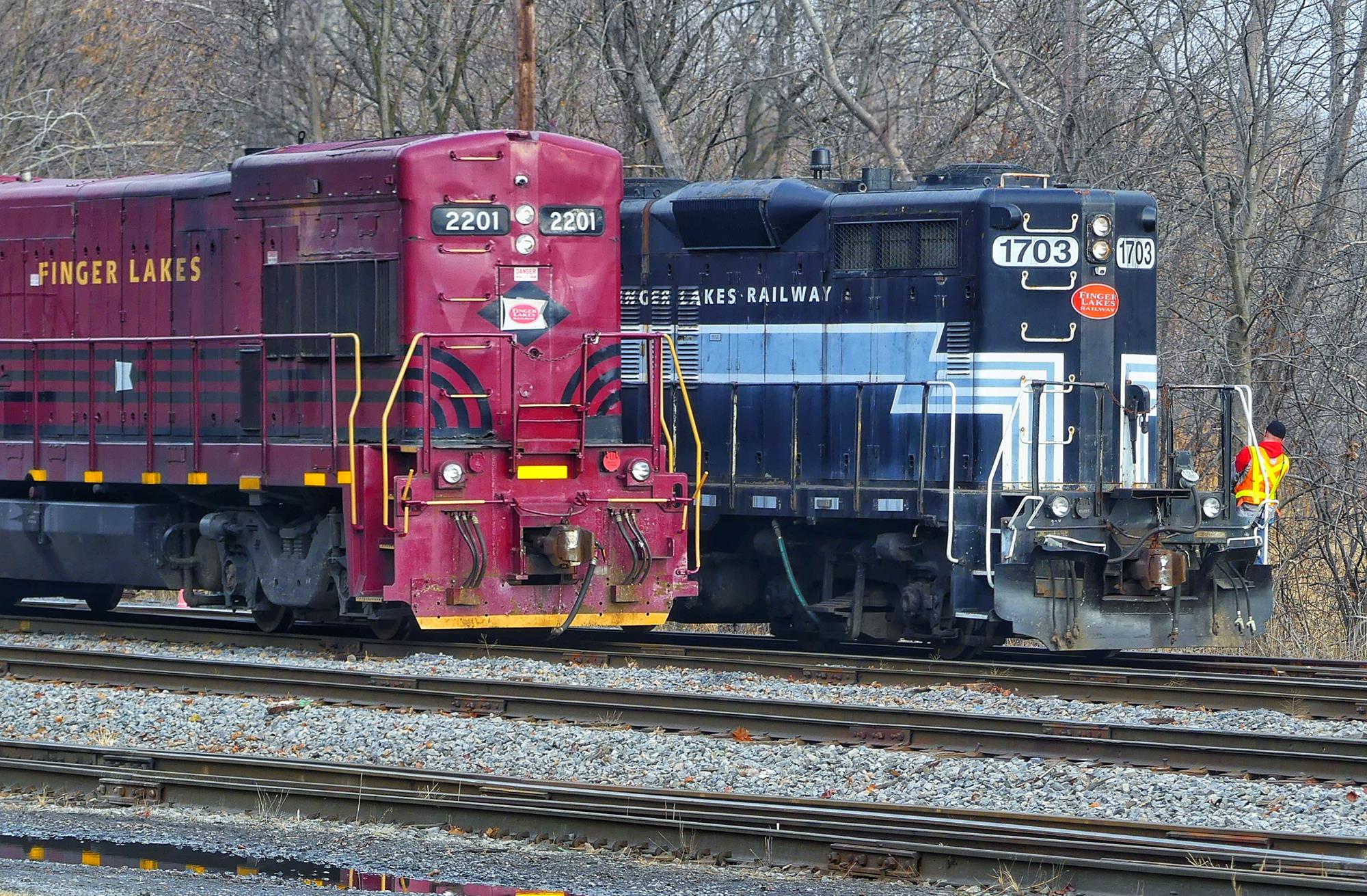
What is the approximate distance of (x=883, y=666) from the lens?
469 inches

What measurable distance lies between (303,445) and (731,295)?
3.45 m

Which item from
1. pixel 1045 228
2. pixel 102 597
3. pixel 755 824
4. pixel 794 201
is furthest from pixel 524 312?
pixel 755 824

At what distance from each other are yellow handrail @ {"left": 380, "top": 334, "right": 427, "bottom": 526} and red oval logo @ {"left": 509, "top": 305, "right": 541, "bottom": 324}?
2.51ft

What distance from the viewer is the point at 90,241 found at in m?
14.1

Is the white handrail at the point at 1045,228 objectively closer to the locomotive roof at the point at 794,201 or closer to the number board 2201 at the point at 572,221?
the locomotive roof at the point at 794,201

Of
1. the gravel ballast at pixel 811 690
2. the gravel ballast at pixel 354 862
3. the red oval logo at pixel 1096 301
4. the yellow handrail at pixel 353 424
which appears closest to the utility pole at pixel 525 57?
the yellow handrail at pixel 353 424

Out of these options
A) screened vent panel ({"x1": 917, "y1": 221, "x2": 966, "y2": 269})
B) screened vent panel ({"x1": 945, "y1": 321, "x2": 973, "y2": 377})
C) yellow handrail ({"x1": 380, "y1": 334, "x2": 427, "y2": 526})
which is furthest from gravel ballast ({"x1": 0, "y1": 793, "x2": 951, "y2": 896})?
screened vent panel ({"x1": 917, "y1": 221, "x2": 966, "y2": 269})

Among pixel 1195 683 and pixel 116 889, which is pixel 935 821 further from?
pixel 1195 683

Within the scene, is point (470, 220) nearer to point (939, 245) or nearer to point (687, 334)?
point (687, 334)

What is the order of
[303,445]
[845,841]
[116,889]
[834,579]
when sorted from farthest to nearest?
[834,579]
[303,445]
[845,841]
[116,889]

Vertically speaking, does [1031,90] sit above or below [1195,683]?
above

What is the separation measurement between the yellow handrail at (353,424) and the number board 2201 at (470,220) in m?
0.94

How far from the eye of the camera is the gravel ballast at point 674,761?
758 centimetres

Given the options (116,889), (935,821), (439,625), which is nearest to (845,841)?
(935,821)
